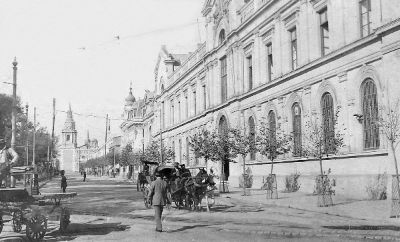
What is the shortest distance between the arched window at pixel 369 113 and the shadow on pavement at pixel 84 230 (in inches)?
505

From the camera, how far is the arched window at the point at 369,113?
2078cm

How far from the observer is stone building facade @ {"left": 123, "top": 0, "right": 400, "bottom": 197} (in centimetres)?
2027

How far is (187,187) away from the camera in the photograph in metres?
18.5

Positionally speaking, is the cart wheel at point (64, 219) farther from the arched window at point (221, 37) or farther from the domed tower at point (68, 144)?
the domed tower at point (68, 144)

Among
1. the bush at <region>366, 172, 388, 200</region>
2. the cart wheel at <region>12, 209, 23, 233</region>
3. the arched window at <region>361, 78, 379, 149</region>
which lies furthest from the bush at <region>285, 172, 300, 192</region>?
the cart wheel at <region>12, 209, 23, 233</region>

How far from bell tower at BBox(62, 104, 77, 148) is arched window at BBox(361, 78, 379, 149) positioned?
569ft

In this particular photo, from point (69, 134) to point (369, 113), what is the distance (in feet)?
592

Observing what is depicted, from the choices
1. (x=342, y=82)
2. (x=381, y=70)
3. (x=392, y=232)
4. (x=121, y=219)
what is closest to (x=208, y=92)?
(x=342, y=82)

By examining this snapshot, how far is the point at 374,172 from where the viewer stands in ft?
66.2

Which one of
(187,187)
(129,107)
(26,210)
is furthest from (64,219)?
(129,107)

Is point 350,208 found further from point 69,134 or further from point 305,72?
point 69,134

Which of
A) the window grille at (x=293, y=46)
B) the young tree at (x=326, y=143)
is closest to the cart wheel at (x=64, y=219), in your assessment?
the young tree at (x=326, y=143)

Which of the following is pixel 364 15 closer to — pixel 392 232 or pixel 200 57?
pixel 392 232

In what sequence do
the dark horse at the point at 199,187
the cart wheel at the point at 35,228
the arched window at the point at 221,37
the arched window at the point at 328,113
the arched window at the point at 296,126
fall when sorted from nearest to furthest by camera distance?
1. the cart wheel at the point at 35,228
2. the dark horse at the point at 199,187
3. the arched window at the point at 328,113
4. the arched window at the point at 296,126
5. the arched window at the point at 221,37
